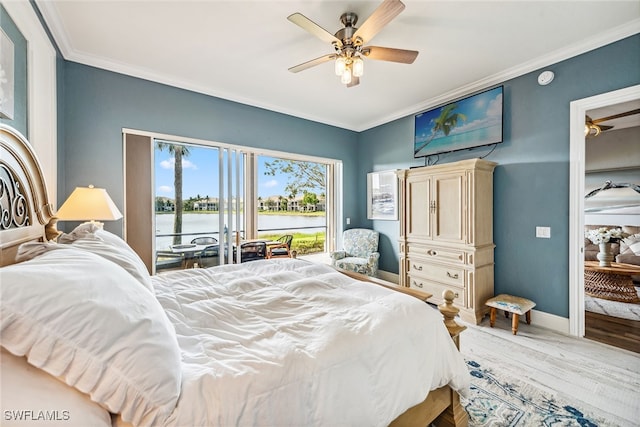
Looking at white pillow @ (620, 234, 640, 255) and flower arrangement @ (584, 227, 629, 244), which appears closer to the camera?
flower arrangement @ (584, 227, 629, 244)

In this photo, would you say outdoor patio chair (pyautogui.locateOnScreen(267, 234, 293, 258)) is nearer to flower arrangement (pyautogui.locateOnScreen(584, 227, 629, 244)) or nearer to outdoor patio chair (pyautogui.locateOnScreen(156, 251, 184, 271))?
outdoor patio chair (pyautogui.locateOnScreen(156, 251, 184, 271))

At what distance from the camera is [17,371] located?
0.64m

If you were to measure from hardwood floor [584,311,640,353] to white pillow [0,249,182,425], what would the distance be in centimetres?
364

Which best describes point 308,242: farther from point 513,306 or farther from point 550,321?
point 550,321

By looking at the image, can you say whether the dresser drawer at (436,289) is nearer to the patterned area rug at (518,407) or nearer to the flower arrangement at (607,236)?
the patterned area rug at (518,407)

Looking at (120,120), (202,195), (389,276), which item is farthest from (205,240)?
(389,276)

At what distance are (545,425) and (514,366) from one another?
618mm

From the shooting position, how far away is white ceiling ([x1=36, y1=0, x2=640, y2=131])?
200 centimetres

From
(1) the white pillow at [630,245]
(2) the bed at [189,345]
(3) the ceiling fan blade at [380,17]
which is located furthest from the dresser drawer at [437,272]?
(1) the white pillow at [630,245]

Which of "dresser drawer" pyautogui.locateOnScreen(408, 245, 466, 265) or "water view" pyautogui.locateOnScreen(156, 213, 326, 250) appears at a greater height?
"water view" pyautogui.locateOnScreen(156, 213, 326, 250)

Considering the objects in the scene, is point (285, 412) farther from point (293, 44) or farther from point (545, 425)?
point (293, 44)

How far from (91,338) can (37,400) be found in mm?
159

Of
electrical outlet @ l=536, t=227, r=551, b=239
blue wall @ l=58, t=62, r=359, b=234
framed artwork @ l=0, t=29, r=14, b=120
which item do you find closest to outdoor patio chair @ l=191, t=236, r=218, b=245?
blue wall @ l=58, t=62, r=359, b=234

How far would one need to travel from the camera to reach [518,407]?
1688mm
